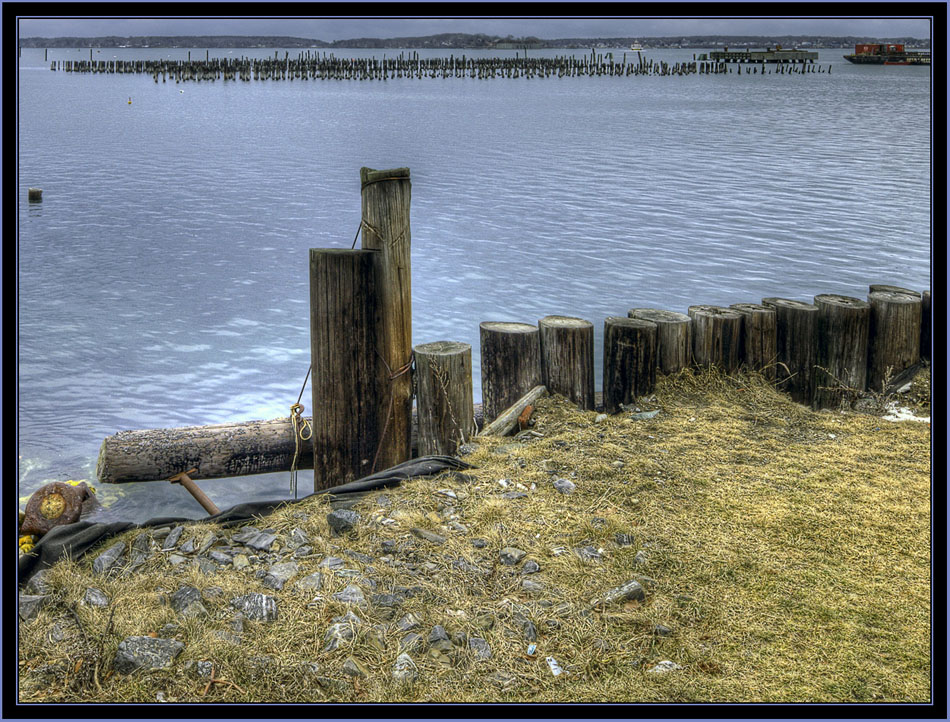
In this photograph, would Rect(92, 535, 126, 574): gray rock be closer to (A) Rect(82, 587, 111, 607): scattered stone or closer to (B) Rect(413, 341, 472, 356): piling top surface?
(A) Rect(82, 587, 111, 607): scattered stone

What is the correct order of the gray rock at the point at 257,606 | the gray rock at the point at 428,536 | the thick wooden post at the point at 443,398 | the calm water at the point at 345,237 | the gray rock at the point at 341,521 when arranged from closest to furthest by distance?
the gray rock at the point at 257,606 → the gray rock at the point at 428,536 → the gray rock at the point at 341,521 → the thick wooden post at the point at 443,398 → the calm water at the point at 345,237

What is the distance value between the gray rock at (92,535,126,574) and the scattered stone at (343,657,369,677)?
1.82m

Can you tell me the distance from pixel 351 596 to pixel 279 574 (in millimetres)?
533

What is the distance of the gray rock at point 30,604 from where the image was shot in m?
4.90

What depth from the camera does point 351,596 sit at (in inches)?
194

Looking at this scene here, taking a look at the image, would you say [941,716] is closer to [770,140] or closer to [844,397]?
[844,397]

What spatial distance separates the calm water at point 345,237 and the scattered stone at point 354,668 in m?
4.32

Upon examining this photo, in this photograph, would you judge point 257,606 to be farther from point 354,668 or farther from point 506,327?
point 506,327

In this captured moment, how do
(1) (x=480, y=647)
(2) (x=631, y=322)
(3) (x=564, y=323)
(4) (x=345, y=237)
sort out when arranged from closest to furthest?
(1) (x=480, y=647), (3) (x=564, y=323), (2) (x=631, y=322), (4) (x=345, y=237)

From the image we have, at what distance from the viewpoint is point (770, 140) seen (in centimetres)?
3550

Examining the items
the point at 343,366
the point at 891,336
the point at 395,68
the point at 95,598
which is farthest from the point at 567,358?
the point at 395,68

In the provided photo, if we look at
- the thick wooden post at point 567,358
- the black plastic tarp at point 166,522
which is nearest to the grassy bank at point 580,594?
the black plastic tarp at point 166,522

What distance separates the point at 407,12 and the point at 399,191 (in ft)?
8.59

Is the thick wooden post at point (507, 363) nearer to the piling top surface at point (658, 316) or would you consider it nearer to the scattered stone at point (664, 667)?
the piling top surface at point (658, 316)
